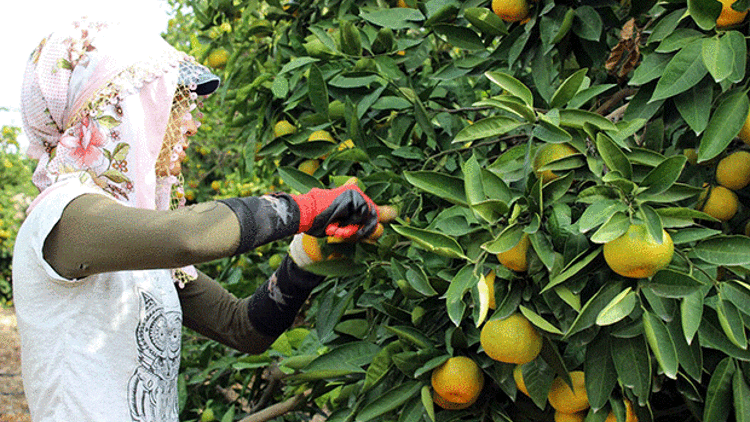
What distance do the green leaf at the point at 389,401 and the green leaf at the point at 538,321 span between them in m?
0.27

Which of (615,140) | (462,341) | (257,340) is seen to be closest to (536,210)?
(615,140)

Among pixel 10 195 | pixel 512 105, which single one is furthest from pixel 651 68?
pixel 10 195

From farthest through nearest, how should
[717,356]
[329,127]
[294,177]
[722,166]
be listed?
[329,127], [294,177], [722,166], [717,356]

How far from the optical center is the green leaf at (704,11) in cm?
107

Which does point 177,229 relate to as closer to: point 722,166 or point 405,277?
point 405,277

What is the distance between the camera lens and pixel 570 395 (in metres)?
1.11

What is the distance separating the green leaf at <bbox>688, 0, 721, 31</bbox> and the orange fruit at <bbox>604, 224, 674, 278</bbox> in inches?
13.6

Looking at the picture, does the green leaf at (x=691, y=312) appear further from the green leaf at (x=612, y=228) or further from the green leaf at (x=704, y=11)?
the green leaf at (x=704, y=11)

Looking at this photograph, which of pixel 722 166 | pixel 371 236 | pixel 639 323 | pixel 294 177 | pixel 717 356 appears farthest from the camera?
pixel 294 177

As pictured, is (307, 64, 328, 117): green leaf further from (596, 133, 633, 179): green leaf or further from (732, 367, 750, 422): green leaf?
(732, 367, 750, 422): green leaf

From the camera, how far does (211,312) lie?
1760 millimetres

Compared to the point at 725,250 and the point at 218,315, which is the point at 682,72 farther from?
the point at 218,315

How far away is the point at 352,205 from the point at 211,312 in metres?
0.66

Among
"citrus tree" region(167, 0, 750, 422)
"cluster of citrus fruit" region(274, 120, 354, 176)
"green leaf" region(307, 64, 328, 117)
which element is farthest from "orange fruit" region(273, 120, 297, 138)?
"green leaf" region(307, 64, 328, 117)
